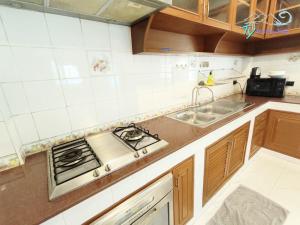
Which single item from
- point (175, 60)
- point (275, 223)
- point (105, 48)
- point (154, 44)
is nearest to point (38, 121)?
point (105, 48)

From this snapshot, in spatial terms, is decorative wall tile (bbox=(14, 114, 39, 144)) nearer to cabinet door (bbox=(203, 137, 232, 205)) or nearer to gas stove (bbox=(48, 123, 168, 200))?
gas stove (bbox=(48, 123, 168, 200))

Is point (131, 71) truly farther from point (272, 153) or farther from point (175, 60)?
point (272, 153)

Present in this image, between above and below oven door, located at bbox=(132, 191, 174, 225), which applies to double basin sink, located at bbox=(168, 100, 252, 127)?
above

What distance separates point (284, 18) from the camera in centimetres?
173

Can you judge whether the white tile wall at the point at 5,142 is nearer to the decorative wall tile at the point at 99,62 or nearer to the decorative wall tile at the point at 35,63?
the decorative wall tile at the point at 35,63

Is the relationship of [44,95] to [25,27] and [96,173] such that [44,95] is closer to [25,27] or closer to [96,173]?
[25,27]

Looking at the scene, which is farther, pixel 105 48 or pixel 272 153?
pixel 272 153

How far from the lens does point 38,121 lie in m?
0.86

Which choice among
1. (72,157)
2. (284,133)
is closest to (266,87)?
(284,133)

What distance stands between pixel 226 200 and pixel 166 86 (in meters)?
1.24

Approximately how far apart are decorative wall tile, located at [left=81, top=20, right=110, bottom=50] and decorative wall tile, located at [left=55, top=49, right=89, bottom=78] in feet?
0.28

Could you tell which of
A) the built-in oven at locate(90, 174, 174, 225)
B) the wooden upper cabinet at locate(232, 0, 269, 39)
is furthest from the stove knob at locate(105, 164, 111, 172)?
the wooden upper cabinet at locate(232, 0, 269, 39)

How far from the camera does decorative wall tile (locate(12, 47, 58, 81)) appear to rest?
78cm

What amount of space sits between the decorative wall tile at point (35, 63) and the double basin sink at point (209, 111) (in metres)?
0.99
